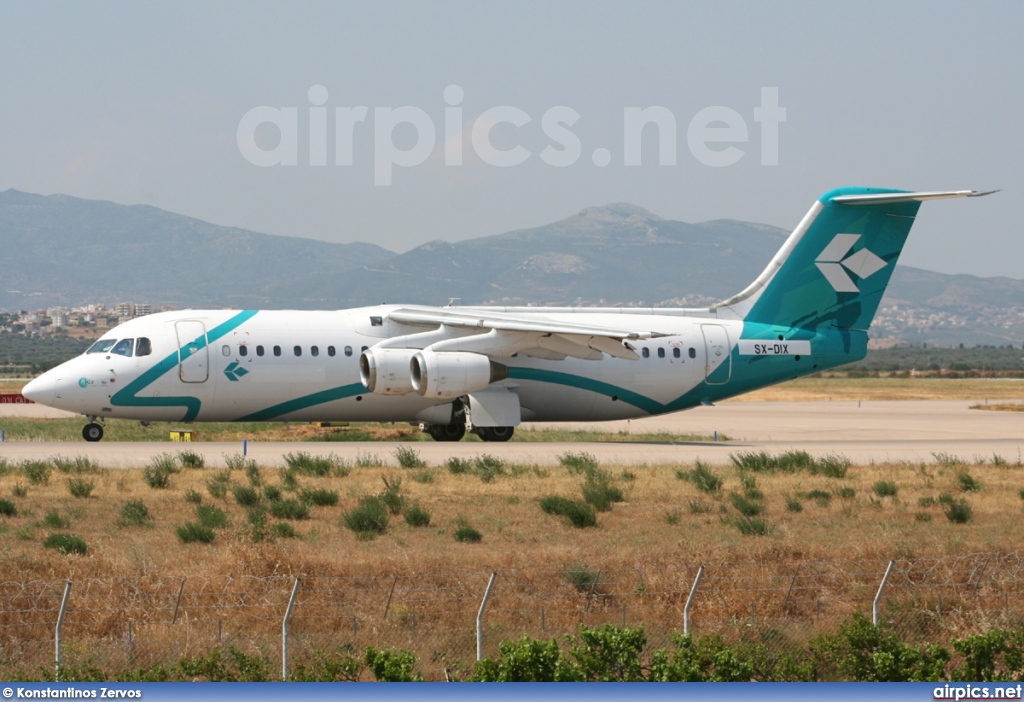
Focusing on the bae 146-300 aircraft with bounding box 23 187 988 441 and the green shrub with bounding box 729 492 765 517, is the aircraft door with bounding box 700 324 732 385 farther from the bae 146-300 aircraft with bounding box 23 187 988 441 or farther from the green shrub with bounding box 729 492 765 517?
the green shrub with bounding box 729 492 765 517

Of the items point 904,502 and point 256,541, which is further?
point 904,502

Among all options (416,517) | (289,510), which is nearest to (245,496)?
(289,510)

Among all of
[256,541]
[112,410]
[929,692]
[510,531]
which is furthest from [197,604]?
[112,410]

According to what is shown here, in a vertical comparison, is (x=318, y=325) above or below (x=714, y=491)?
above

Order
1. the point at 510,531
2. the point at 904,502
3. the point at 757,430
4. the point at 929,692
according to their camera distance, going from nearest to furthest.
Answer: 1. the point at 929,692
2. the point at 510,531
3. the point at 904,502
4. the point at 757,430

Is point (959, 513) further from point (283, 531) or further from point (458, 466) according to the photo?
point (283, 531)

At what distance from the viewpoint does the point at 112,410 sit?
107 ft

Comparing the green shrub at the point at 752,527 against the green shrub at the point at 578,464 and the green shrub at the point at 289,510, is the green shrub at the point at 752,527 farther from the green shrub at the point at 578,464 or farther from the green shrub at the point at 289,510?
the green shrub at the point at 289,510

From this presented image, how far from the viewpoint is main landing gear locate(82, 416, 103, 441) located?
3428 cm

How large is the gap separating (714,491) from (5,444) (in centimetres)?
1885

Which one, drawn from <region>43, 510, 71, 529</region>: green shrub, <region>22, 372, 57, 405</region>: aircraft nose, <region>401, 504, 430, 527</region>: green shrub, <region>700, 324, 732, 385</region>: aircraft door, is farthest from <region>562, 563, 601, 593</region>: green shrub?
<region>700, 324, 732, 385</region>: aircraft door

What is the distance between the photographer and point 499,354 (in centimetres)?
3459

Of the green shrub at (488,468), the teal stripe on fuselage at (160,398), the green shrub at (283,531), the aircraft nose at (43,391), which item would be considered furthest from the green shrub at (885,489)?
the aircraft nose at (43,391)

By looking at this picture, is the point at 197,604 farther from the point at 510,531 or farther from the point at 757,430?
the point at 757,430
